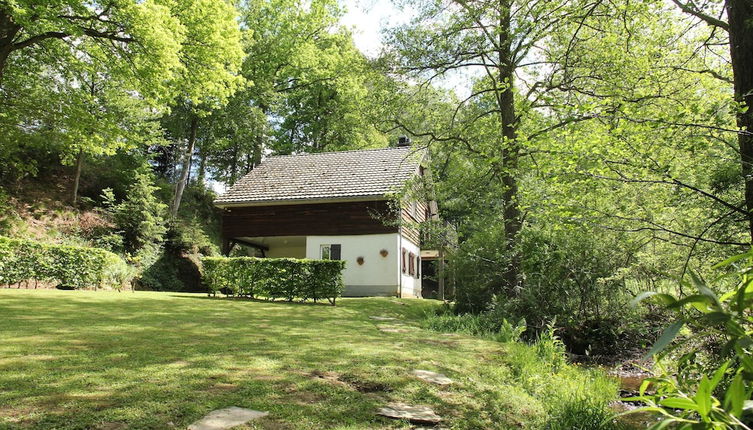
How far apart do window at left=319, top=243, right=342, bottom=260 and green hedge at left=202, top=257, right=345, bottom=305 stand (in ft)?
22.7

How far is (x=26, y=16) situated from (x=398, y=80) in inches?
378

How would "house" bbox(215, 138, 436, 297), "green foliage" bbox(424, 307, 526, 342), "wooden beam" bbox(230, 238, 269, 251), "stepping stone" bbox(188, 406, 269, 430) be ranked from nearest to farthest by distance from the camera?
"stepping stone" bbox(188, 406, 269, 430), "green foliage" bbox(424, 307, 526, 342), "house" bbox(215, 138, 436, 297), "wooden beam" bbox(230, 238, 269, 251)

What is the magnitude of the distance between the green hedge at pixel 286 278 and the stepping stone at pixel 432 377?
849 centimetres

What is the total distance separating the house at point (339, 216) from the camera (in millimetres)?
20031

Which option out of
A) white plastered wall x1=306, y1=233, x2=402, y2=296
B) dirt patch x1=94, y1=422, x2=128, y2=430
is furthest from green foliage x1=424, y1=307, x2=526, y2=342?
white plastered wall x1=306, y1=233, x2=402, y2=296

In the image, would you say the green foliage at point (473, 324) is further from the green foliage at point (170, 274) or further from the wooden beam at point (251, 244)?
the green foliage at point (170, 274)

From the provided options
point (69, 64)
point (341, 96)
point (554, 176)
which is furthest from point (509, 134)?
point (341, 96)

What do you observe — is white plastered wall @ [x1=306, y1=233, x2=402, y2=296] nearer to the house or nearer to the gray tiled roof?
the house

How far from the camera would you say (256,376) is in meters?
4.30

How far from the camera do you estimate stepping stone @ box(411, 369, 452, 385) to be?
4.60 m

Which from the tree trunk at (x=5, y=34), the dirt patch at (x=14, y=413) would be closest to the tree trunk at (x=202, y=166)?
the tree trunk at (x=5, y=34)

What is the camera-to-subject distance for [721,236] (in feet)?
15.7

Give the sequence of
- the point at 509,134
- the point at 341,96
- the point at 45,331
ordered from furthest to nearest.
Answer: the point at 341,96, the point at 509,134, the point at 45,331

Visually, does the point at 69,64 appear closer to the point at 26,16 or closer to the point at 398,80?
the point at 26,16
